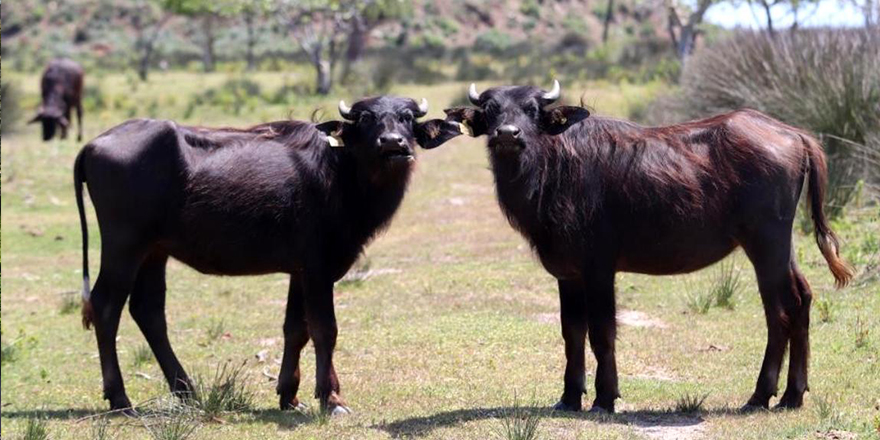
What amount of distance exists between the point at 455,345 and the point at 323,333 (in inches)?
100

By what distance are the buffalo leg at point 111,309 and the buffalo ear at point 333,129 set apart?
170cm

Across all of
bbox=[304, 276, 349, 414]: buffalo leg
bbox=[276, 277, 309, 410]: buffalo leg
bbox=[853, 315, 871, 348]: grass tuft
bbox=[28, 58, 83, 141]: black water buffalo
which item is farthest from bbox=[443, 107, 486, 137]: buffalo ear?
bbox=[28, 58, 83, 141]: black water buffalo

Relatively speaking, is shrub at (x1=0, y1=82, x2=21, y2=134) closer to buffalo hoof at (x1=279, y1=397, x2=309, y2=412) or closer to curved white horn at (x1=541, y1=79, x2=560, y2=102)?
buffalo hoof at (x1=279, y1=397, x2=309, y2=412)

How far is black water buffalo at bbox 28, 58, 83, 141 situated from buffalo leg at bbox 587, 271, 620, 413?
73.4 ft

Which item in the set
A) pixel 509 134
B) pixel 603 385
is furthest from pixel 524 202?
pixel 603 385

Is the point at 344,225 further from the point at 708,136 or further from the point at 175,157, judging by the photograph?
the point at 708,136

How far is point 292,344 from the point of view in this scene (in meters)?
9.20

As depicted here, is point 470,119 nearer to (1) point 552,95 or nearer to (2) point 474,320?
(1) point 552,95

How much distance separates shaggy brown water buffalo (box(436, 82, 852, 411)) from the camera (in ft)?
27.5

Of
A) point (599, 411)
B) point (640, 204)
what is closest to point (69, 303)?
point (599, 411)

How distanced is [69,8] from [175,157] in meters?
69.0

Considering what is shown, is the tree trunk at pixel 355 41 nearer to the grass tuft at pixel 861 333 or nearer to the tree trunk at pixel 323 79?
the tree trunk at pixel 323 79

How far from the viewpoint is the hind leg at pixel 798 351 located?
27.4ft

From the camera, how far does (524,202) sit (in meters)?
8.58
